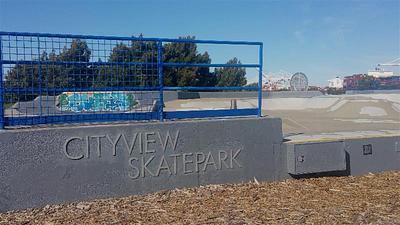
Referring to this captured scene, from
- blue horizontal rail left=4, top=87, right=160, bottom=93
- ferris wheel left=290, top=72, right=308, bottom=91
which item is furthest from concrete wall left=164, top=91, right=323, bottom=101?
blue horizontal rail left=4, top=87, right=160, bottom=93

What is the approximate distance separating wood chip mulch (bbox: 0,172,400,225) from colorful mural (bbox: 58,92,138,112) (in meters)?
1.46

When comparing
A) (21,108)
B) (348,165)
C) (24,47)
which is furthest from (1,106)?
(348,165)

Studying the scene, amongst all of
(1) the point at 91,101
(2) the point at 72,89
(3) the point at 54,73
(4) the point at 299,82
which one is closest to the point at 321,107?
(4) the point at 299,82

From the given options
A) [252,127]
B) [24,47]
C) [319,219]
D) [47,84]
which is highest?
[24,47]

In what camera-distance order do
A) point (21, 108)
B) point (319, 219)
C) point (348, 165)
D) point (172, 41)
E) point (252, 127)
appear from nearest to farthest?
point (319, 219) → point (21, 108) → point (172, 41) → point (252, 127) → point (348, 165)

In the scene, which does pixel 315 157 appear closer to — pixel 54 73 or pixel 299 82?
pixel 54 73

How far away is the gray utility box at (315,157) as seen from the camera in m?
8.05

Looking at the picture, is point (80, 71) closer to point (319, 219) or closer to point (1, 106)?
point (1, 106)

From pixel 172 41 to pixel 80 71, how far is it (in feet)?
5.05

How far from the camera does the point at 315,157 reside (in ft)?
26.8

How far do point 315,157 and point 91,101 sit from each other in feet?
13.0

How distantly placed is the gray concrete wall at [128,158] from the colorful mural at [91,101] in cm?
56

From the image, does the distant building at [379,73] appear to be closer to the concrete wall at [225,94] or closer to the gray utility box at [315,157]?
the concrete wall at [225,94]

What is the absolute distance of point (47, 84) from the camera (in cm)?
680
